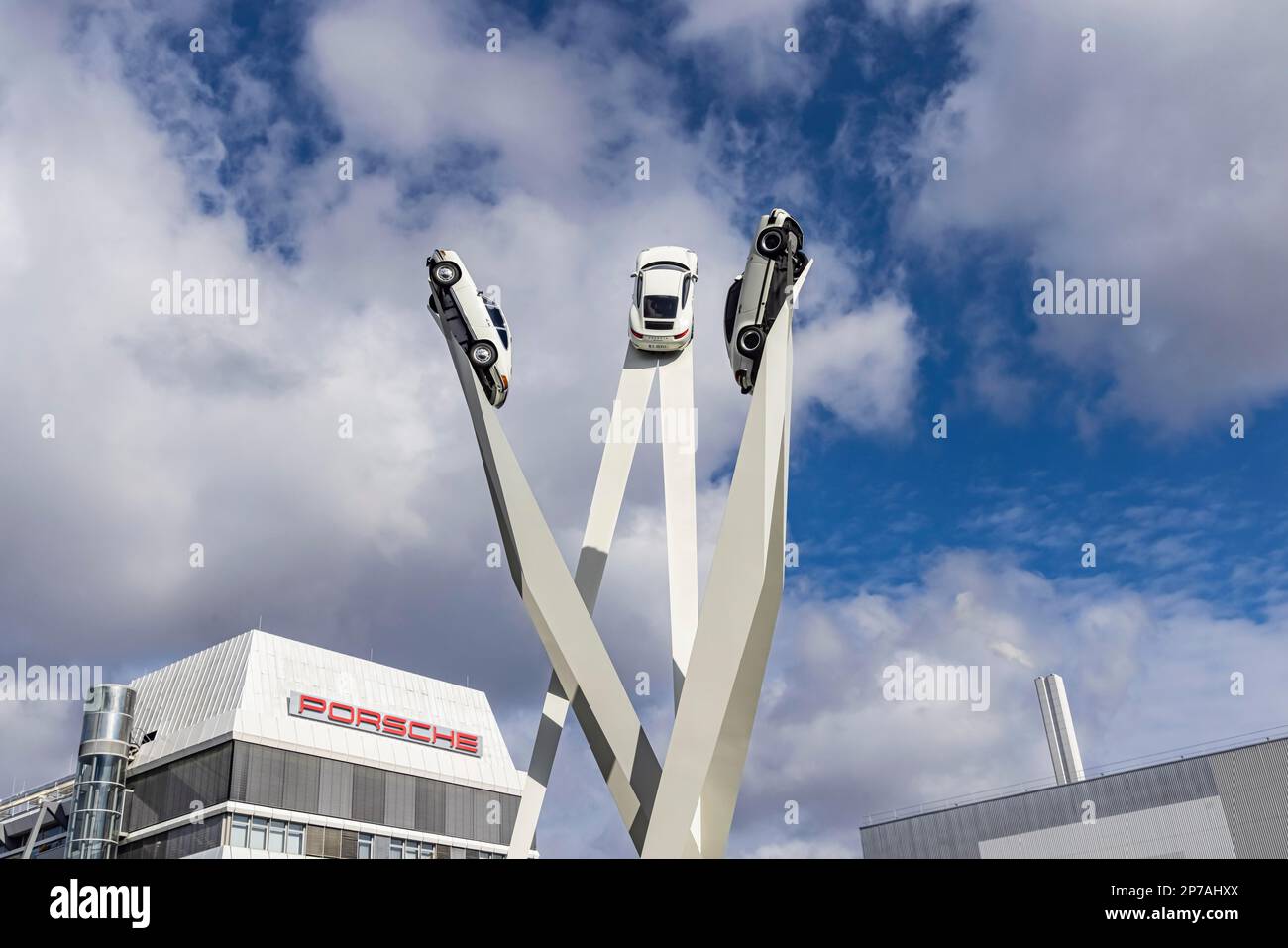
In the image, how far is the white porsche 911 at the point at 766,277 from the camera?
43.2 feet

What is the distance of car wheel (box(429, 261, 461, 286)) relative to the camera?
48.4 feet

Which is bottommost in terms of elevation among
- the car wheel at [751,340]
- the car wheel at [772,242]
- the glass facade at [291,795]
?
the glass facade at [291,795]

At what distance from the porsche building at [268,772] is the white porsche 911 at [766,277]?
137 feet

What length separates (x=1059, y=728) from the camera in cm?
5231

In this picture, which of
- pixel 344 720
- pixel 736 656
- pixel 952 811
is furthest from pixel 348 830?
pixel 736 656

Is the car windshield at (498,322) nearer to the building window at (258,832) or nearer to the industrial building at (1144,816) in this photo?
the industrial building at (1144,816)

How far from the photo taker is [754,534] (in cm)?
1216

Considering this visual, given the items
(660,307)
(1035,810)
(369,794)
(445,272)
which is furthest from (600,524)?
(369,794)

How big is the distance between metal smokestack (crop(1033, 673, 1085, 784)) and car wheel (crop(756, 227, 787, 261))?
4491cm

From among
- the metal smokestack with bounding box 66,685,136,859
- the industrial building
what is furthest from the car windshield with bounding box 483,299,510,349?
the metal smokestack with bounding box 66,685,136,859

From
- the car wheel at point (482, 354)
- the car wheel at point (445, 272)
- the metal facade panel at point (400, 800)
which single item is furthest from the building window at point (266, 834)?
the car wheel at point (445, 272)

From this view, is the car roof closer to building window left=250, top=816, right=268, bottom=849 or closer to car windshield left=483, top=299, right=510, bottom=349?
car windshield left=483, top=299, right=510, bottom=349
